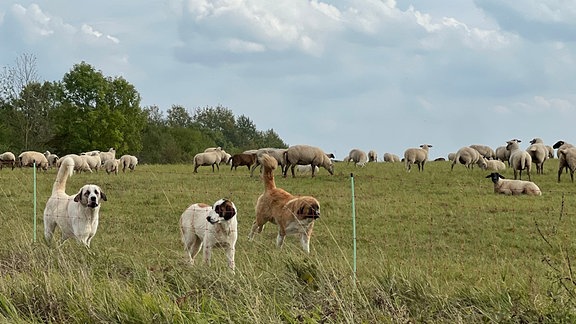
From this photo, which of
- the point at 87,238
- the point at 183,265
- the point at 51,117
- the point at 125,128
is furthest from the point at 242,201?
the point at 51,117

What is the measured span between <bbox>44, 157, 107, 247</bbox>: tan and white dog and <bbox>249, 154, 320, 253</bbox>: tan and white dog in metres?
2.73

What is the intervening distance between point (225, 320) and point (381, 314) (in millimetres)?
1205

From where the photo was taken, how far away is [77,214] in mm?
10211

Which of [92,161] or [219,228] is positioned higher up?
[92,161]

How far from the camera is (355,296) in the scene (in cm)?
593

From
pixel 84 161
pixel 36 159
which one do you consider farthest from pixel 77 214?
pixel 36 159

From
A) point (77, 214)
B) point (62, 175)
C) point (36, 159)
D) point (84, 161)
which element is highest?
point (36, 159)

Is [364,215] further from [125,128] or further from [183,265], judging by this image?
[125,128]

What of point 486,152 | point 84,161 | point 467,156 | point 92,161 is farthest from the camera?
point 486,152

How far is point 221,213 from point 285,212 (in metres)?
2.42

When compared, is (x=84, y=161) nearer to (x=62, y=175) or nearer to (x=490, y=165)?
(x=490, y=165)

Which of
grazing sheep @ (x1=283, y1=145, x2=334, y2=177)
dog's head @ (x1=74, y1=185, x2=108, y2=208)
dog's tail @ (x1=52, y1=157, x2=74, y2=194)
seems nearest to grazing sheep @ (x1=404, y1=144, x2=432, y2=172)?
grazing sheep @ (x1=283, y1=145, x2=334, y2=177)

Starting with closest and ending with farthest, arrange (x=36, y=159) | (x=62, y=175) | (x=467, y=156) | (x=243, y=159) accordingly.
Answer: (x=62, y=175), (x=467, y=156), (x=36, y=159), (x=243, y=159)

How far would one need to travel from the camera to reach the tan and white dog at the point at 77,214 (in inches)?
398
